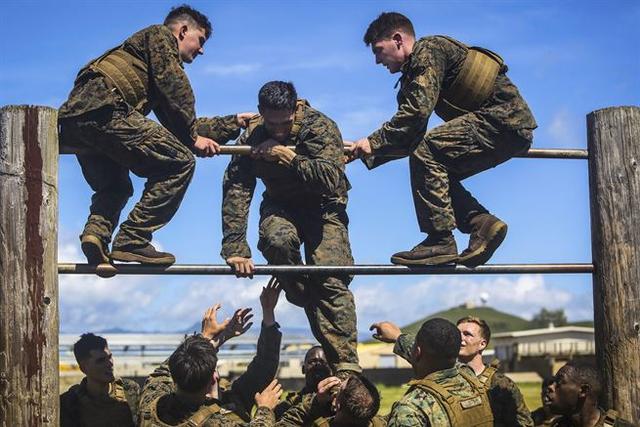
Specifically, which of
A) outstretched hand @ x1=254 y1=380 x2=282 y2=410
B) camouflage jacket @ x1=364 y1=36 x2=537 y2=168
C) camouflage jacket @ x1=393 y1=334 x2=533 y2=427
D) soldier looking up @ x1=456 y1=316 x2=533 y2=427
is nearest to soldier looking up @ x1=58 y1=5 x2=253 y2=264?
outstretched hand @ x1=254 y1=380 x2=282 y2=410

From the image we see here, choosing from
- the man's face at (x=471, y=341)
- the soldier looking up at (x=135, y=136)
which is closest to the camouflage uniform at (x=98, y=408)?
the soldier looking up at (x=135, y=136)

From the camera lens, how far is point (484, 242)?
7.30 metres

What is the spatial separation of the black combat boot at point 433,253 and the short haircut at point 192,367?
1.61 meters

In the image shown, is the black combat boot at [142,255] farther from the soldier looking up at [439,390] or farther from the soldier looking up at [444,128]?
the soldier looking up at [439,390]

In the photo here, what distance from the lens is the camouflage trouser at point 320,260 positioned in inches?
284

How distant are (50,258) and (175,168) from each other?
1.12m

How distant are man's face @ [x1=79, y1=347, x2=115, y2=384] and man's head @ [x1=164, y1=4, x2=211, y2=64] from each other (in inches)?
85.0

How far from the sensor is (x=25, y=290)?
6293mm

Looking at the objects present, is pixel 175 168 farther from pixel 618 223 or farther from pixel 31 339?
pixel 618 223

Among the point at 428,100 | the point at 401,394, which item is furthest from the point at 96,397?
the point at 401,394

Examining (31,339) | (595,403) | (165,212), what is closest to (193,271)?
(165,212)

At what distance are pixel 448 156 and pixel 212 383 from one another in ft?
7.64

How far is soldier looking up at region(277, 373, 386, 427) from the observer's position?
6066 millimetres

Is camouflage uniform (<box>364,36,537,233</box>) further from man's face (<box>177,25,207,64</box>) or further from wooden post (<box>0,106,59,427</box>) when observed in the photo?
wooden post (<box>0,106,59,427</box>)
